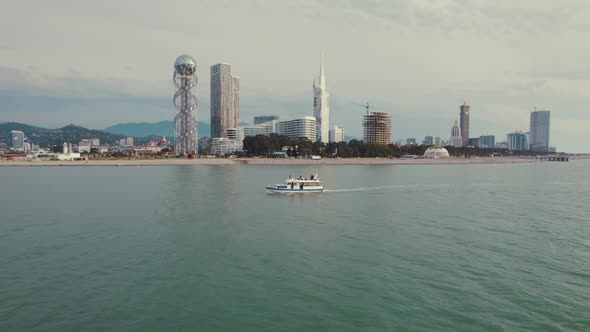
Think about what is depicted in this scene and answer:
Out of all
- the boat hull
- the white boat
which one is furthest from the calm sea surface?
the white boat

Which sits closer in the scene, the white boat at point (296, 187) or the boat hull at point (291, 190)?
the boat hull at point (291, 190)

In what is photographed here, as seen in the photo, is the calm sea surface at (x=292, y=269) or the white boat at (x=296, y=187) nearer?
the calm sea surface at (x=292, y=269)

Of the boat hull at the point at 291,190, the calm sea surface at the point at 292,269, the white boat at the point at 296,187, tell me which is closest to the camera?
the calm sea surface at the point at 292,269

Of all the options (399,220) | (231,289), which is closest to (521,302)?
(231,289)

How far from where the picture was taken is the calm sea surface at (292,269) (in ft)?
62.2

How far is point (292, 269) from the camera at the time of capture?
26.2 metres

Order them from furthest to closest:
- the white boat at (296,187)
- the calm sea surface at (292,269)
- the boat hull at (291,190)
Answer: the white boat at (296,187) < the boat hull at (291,190) < the calm sea surface at (292,269)

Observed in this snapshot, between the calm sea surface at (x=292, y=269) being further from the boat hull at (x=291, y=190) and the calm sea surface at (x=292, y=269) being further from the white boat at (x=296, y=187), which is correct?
the white boat at (x=296, y=187)

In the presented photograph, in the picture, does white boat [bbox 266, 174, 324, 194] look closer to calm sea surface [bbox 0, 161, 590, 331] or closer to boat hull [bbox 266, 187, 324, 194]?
boat hull [bbox 266, 187, 324, 194]

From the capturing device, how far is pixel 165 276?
2473 centimetres

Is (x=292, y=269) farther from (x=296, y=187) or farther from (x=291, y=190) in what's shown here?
(x=296, y=187)

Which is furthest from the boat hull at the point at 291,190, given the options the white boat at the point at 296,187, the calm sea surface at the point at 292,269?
the calm sea surface at the point at 292,269

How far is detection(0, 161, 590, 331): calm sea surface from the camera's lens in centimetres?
1897

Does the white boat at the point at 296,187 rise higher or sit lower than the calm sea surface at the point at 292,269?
higher
